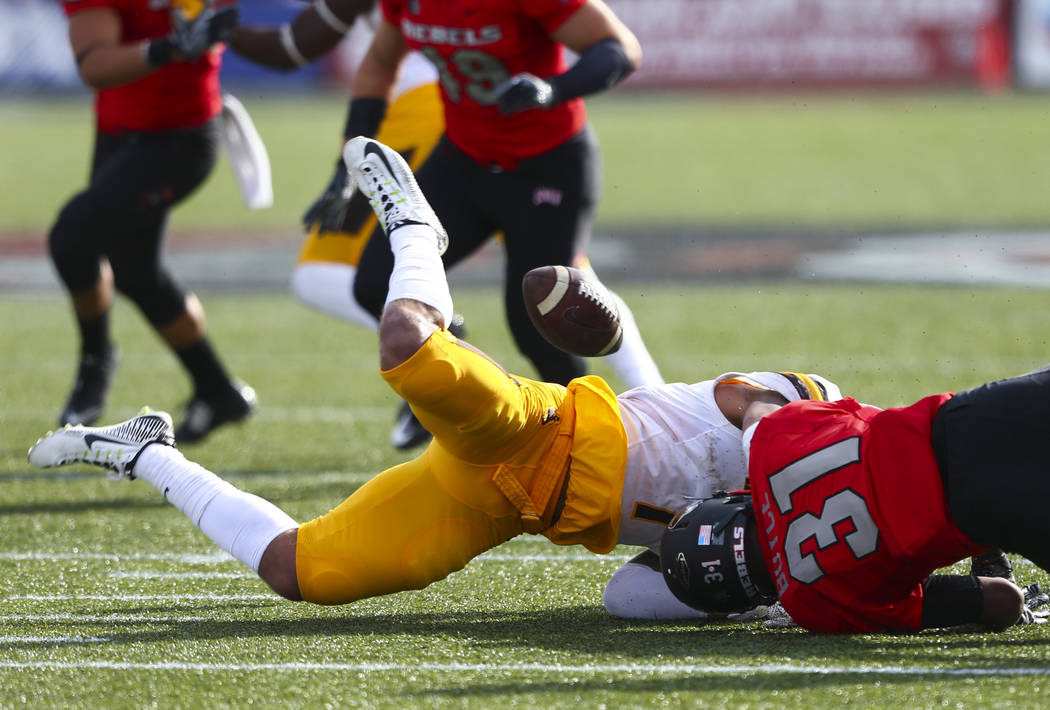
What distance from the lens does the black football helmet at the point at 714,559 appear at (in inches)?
113

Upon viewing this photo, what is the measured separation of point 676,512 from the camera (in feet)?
10.1

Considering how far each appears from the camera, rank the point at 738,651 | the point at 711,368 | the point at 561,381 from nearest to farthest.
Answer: the point at 738,651 < the point at 561,381 < the point at 711,368

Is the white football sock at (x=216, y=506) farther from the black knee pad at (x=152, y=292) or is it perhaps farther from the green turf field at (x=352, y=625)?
the black knee pad at (x=152, y=292)

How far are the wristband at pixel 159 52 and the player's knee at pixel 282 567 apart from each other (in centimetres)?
227

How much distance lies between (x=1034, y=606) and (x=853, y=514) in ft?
1.85

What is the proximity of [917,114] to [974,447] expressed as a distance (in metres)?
15.9

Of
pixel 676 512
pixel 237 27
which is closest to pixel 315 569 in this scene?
pixel 676 512

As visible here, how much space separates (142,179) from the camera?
4992mm

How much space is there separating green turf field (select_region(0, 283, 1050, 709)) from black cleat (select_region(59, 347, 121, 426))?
0.66 feet

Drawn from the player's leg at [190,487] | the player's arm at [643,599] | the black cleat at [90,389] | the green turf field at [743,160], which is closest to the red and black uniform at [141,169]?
the black cleat at [90,389]

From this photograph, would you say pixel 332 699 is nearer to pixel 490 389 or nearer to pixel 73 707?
pixel 73 707

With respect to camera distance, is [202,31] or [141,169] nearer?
[202,31]

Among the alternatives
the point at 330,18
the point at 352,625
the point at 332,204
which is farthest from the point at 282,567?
the point at 330,18

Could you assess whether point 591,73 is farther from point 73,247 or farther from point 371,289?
point 73,247
